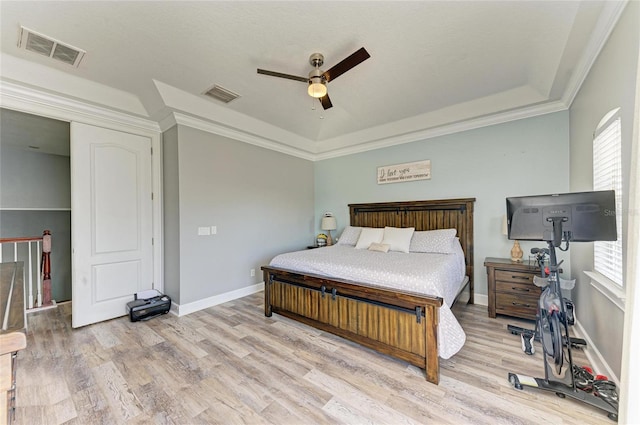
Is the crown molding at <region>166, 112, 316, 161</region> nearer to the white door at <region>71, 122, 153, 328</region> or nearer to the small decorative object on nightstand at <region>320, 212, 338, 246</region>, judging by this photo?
the white door at <region>71, 122, 153, 328</region>

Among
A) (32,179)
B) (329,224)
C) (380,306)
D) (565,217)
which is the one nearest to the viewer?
(565,217)

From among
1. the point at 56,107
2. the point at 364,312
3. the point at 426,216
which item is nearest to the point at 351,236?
the point at 426,216

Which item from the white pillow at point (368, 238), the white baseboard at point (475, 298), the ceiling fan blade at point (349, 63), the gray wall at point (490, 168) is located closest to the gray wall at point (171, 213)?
the ceiling fan blade at point (349, 63)

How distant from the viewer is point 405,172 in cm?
440

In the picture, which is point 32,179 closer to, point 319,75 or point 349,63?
point 319,75

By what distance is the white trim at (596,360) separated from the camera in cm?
188

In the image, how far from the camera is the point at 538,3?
2.01 m

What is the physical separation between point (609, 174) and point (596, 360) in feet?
5.23

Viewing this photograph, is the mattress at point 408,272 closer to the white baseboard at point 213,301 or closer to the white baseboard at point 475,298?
the white baseboard at point 475,298

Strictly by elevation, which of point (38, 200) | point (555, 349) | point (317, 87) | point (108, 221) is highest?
point (317, 87)

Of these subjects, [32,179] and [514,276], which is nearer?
[514,276]

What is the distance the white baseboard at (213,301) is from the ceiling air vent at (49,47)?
3.09 meters

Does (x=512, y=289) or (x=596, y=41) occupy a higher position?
(x=596, y=41)

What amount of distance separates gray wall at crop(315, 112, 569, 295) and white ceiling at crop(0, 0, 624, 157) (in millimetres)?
248
